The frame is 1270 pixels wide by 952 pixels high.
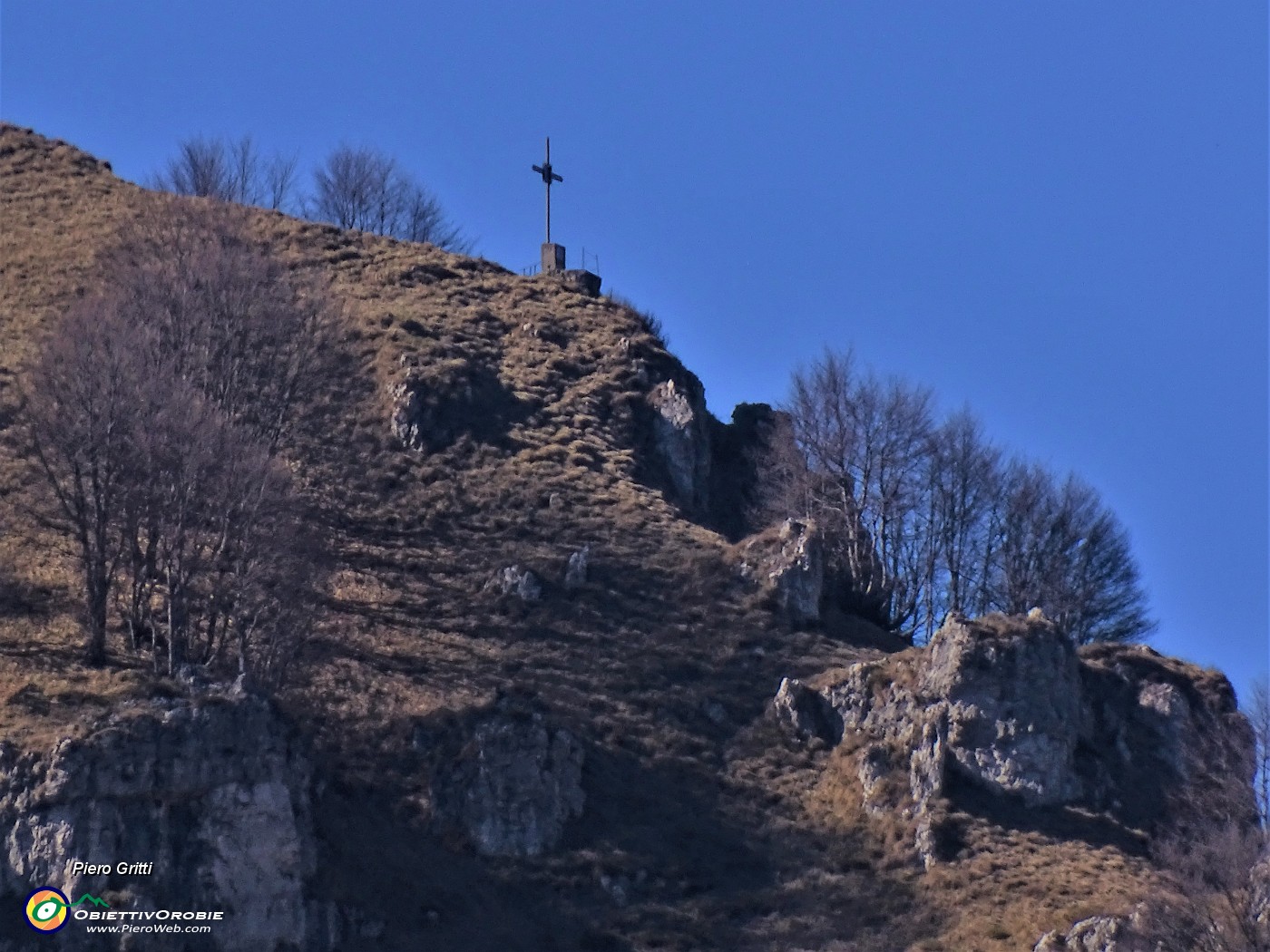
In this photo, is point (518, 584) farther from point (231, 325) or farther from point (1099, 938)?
point (1099, 938)

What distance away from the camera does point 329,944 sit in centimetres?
3566

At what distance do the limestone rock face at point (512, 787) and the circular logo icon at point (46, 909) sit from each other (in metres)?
8.37

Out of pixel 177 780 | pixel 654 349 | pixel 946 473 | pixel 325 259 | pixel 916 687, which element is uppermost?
pixel 325 259

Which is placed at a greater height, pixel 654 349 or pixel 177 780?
pixel 654 349

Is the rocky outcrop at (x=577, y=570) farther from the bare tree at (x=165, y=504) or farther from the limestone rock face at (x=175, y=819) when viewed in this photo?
the limestone rock face at (x=175, y=819)

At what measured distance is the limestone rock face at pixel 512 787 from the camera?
39.7 meters

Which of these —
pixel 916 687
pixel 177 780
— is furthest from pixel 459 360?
pixel 177 780

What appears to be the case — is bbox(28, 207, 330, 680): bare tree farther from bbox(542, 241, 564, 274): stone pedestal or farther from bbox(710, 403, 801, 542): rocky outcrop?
bbox(542, 241, 564, 274): stone pedestal

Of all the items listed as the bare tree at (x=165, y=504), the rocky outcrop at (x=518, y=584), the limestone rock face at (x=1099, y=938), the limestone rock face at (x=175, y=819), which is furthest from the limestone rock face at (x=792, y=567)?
the limestone rock face at (x=175, y=819)

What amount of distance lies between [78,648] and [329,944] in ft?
28.4

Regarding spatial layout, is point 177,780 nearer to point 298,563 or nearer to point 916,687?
point 298,563

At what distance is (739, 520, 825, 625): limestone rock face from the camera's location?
1916 inches

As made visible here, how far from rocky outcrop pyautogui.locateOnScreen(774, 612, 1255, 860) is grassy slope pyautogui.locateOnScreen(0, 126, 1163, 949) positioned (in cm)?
117

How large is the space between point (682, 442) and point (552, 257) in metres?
13.6
